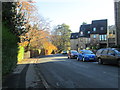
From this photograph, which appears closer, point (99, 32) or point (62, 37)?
point (99, 32)

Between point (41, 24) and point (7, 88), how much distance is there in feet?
91.2

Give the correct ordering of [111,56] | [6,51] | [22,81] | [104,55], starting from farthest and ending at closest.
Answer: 1. [104,55]
2. [111,56]
3. [6,51]
4. [22,81]

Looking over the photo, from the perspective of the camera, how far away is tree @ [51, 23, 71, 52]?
71.1 m

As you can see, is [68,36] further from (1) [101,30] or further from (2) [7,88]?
(2) [7,88]

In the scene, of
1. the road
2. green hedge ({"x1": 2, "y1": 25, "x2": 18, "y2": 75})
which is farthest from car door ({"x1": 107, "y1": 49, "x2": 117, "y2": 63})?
green hedge ({"x1": 2, "y1": 25, "x2": 18, "y2": 75})

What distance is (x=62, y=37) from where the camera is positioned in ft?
235

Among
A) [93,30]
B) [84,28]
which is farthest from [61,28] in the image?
[93,30]

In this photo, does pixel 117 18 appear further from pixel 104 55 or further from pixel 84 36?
pixel 84 36

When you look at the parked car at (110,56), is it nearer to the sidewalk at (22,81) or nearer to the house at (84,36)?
the sidewalk at (22,81)

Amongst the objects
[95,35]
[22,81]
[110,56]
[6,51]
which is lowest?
[22,81]

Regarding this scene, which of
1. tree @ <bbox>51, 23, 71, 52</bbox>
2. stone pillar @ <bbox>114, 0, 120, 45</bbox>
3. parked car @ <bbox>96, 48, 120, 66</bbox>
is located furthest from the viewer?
tree @ <bbox>51, 23, 71, 52</bbox>

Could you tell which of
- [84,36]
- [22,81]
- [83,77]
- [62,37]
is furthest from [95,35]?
[22,81]

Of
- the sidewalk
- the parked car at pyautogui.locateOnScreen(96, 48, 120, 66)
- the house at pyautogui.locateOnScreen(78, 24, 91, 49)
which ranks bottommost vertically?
the sidewalk

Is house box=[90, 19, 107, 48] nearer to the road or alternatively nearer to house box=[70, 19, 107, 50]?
house box=[70, 19, 107, 50]
